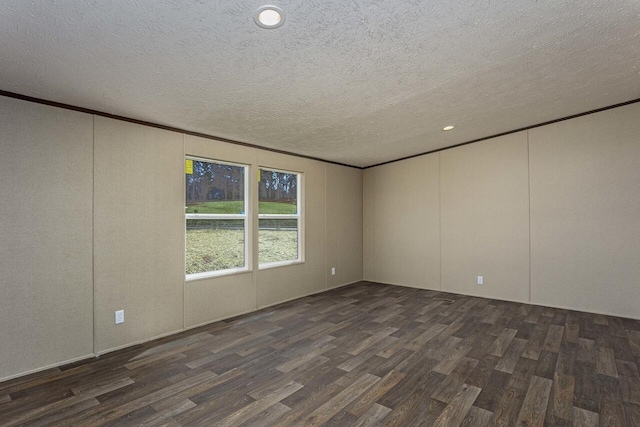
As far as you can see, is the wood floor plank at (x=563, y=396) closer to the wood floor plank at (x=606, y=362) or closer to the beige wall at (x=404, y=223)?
the wood floor plank at (x=606, y=362)

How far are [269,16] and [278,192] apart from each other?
3.19m

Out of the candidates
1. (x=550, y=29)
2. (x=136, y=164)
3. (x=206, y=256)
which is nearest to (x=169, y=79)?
(x=136, y=164)

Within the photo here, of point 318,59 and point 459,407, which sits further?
point 318,59

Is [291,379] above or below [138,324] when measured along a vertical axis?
below

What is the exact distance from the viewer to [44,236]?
105 inches

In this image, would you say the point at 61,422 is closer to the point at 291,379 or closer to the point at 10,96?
the point at 291,379

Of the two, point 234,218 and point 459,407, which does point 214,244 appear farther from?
point 459,407

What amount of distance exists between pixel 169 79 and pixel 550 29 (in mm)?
2749

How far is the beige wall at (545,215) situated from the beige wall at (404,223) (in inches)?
1.2

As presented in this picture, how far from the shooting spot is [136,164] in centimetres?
325

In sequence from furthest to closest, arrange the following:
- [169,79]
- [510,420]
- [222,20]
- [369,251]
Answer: [369,251], [169,79], [510,420], [222,20]

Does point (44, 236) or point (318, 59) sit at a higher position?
point (318, 59)

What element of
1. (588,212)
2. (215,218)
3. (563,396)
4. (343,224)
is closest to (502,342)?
(563,396)

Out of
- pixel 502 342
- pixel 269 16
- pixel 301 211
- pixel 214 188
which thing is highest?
pixel 269 16
